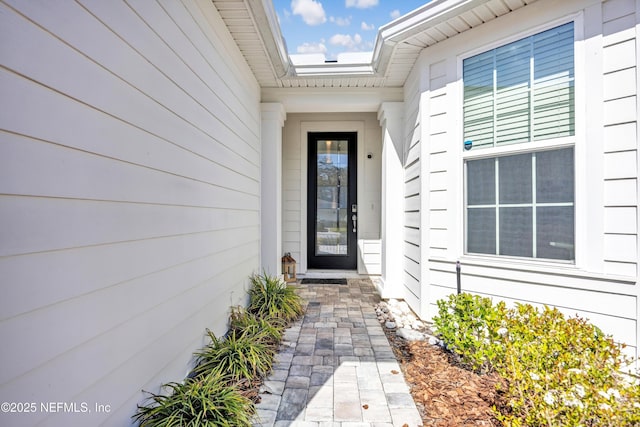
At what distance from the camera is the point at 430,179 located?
9.82ft

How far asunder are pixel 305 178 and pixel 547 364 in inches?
158

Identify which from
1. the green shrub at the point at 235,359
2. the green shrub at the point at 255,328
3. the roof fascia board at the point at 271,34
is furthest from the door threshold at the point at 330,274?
the roof fascia board at the point at 271,34

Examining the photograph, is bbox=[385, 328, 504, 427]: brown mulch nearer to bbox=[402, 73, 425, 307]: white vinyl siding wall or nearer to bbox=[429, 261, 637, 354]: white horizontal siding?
bbox=[429, 261, 637, 354]: white horizontal siding

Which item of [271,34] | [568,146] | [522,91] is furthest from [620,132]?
[271,34]

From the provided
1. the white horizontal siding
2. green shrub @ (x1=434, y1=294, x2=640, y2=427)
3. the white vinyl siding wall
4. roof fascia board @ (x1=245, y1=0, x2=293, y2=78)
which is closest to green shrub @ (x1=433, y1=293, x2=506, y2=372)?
green shrub @ (x1=434, y1=294, x2=640, y2=427)

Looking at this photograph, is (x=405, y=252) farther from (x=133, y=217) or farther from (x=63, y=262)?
(x=63, y=262)

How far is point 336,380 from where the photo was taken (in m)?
2.06

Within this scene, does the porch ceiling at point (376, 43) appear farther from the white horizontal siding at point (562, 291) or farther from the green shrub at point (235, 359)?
the green shrub at point (235, 359)

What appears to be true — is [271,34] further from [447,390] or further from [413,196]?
[447,390]

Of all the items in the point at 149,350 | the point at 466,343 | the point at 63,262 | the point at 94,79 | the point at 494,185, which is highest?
the point at 94,79

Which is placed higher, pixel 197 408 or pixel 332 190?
pixel 332 190

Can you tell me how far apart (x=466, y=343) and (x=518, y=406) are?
0.69 m

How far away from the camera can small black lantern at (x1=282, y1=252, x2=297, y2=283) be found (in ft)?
15.4

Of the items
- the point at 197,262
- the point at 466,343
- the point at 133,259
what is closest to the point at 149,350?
the point at 133,259
